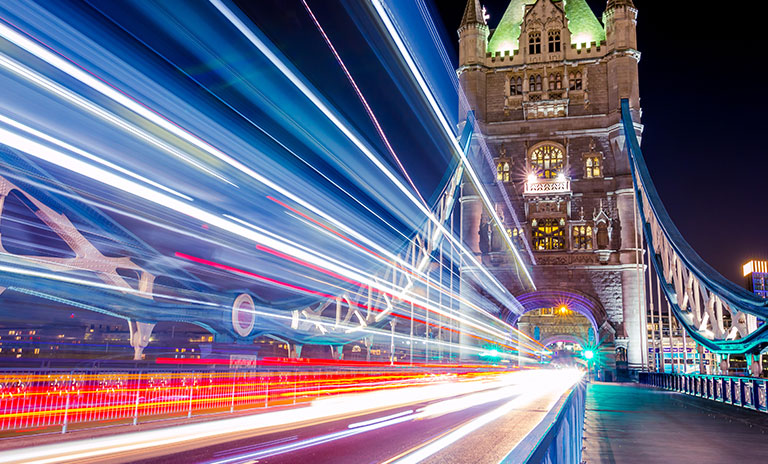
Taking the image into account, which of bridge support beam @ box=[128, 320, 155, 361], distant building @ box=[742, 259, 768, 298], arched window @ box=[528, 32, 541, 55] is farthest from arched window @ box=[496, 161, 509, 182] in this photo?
distant building @ box=[742, 259, 768, 298]

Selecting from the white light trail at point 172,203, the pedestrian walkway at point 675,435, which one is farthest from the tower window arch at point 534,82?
the pedestrian walkway at point 675,435

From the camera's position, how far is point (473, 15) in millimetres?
55000

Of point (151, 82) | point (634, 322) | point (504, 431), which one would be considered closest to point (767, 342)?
point (504, 431)

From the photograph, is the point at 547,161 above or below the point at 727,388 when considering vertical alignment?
above

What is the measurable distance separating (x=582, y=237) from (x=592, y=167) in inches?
227

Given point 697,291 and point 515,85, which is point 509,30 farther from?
point 697,291

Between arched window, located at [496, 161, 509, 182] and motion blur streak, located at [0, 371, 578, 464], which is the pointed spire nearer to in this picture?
arched window, located at [496, 161, 509, 182]

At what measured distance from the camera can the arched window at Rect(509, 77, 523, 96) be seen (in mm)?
50812

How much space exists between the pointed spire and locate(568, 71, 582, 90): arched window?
1012 cm

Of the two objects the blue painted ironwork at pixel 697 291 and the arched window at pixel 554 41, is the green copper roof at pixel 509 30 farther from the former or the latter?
the blue painted ironwork at pixel 697 291

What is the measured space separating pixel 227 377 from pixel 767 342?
1556cm

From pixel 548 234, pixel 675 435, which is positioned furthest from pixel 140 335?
pixel 548 234

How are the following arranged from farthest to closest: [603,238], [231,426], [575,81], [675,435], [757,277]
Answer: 1. [757,277]
2. [575,81]
3. [603,238]
4. [675,435]
5. [231,426]

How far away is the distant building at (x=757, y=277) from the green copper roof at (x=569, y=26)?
11764 cm
